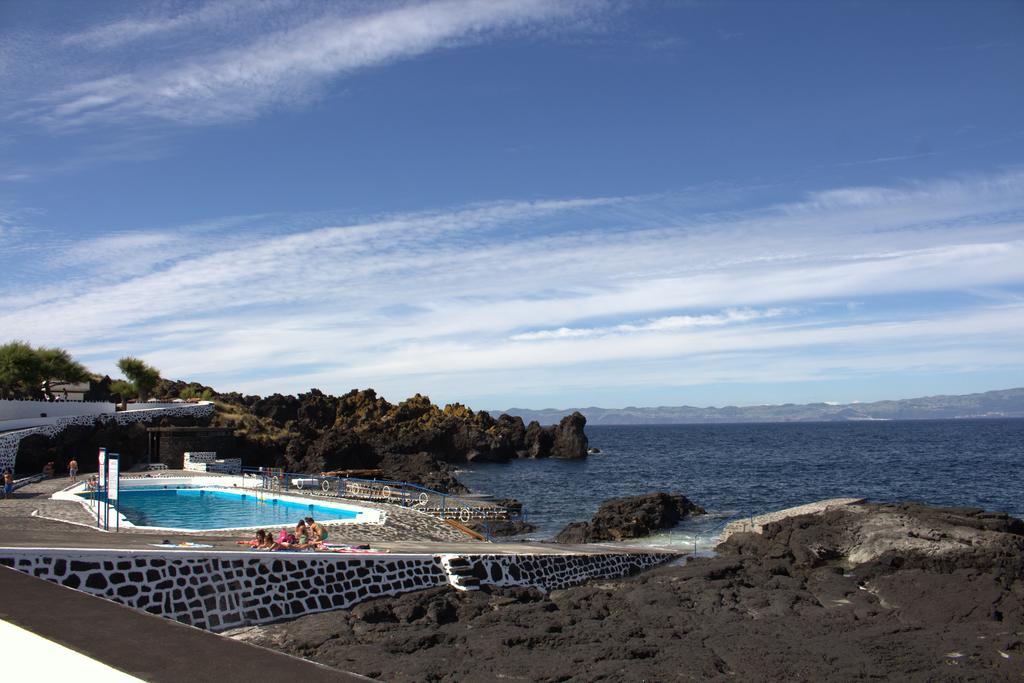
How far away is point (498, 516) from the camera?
3550 cm

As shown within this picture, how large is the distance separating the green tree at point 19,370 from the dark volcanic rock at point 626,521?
127ft

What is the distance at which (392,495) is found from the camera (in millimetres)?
35875

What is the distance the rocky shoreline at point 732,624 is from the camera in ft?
43.0

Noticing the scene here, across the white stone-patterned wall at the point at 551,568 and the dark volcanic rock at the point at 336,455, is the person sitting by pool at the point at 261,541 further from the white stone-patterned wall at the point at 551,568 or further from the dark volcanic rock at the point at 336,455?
the dark volcanic rock at the point at 336,455

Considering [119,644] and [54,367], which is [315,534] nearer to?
[119,644]

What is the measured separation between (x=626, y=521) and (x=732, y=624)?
16.0m

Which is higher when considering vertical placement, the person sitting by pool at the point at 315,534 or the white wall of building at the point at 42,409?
the white wall of building at the point at 42,409

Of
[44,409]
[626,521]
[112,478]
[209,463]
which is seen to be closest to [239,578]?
[112,478]

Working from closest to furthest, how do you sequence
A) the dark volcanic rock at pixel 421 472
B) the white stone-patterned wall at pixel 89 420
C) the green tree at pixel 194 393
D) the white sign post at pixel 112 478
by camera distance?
1. the white sign post at pixel 112 478
2. the white stone-patterned wall at pixel 89 420
3. the dark volcanic rock at pixel 421 472
4. the green tree at pixel 194 393

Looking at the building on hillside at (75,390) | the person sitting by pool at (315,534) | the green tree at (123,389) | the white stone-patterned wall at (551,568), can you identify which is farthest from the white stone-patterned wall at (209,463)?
the white stone-patterned wall at (551,568)

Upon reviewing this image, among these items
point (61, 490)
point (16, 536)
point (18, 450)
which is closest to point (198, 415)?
point (18, 450)

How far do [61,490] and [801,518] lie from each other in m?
28.4

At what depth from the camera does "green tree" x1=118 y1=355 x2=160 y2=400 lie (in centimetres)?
6806

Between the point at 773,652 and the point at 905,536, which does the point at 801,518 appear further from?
the point at 773,652
